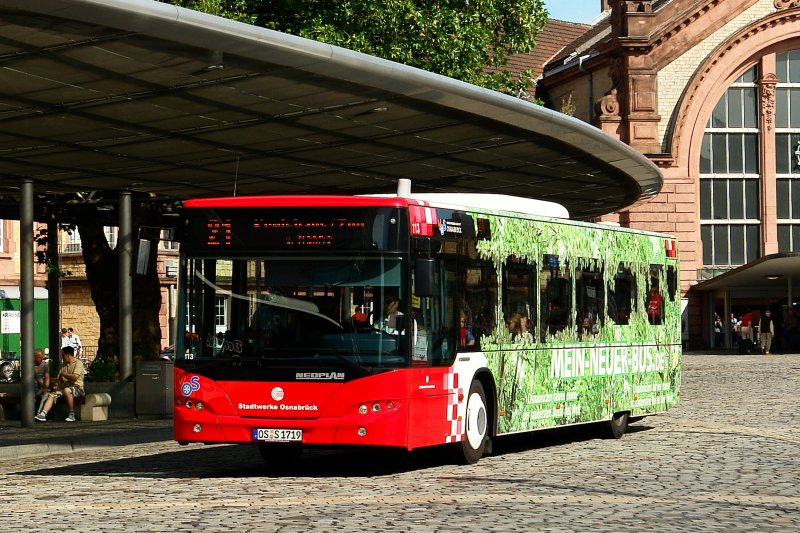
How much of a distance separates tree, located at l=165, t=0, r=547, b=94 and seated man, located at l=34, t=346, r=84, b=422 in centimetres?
1052

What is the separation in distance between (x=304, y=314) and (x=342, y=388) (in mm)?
781

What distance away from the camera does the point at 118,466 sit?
16.3 meters

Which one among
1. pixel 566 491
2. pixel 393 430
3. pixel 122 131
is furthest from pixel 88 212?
pixel 566 491

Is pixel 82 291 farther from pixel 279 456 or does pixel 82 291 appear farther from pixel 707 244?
pixel 279 456

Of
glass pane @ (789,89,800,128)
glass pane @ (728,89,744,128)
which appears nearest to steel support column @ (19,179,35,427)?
glass pane @ (728,89,744,128)

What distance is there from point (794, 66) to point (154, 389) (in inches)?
1709

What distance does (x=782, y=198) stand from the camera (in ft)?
205

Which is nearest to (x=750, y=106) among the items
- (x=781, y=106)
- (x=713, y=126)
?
(x=781, y=106)

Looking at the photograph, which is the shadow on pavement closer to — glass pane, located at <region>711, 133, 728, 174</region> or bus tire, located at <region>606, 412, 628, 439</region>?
bus tire, located at <region>606, 412, 628, 439</region>

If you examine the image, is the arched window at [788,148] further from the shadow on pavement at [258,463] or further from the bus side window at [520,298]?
the bus side window at [520,298]

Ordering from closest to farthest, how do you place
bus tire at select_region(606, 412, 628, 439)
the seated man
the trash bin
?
bus tire at select_region(606, 412, 628, 439), the seated man, the trash bin

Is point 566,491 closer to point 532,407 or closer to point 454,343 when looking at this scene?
point 454,343

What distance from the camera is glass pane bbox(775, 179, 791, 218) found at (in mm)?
62500

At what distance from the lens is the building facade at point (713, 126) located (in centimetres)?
6041
